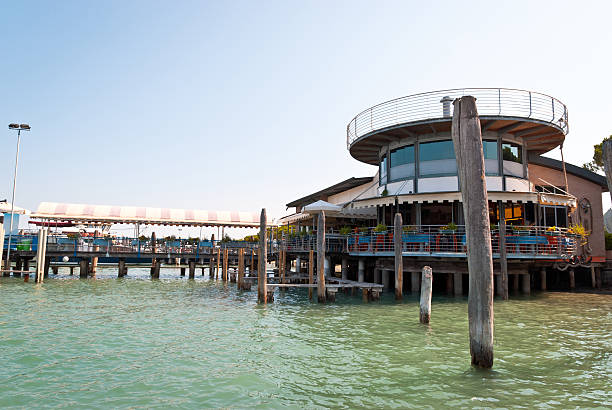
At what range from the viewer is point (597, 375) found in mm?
8414

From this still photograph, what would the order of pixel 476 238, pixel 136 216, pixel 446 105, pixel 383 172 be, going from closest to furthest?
pixel 476 238, pixel 446 105, pixel 383 172, pixel 136 216

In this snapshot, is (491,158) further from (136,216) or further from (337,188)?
(136,216)

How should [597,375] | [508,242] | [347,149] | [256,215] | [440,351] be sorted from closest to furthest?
1. [597,375]
2. [440,351]
3. [508,242]
4. [347,149]
5. [256,215]

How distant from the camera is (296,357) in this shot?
977 centimetres

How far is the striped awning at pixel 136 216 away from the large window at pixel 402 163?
2532 cm

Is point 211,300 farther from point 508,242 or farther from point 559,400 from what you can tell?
point 559,400

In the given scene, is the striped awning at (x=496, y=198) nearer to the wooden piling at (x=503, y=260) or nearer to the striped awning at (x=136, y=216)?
the wooden piling at (x=503, y=260)

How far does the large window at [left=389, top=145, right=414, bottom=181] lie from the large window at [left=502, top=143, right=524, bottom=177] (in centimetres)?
484

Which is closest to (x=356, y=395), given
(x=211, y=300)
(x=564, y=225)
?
(x=211, y=300)

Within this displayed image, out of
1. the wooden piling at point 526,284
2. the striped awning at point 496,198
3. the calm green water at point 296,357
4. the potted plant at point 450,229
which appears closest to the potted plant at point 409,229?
the striped awning at point 496,198

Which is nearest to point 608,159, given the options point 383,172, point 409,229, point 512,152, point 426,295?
point 426,295

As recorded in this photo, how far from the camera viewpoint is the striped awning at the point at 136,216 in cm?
4062

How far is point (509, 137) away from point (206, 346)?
19845 mm

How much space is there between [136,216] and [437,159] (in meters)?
31.5
